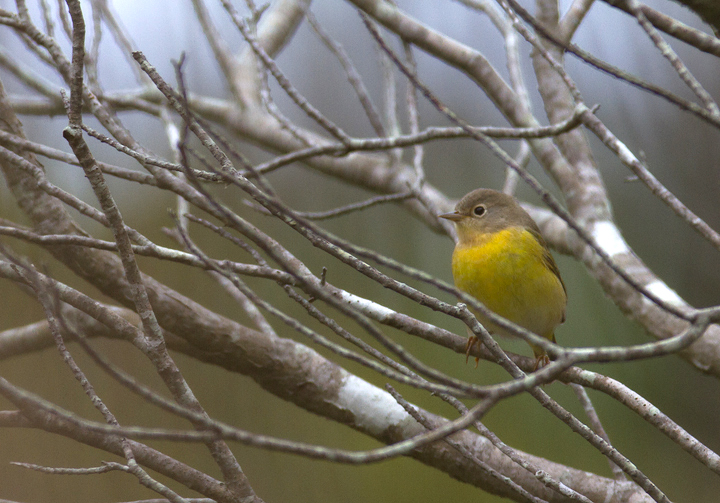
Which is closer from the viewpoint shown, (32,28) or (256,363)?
(32,28)

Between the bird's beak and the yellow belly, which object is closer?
the yellow belly

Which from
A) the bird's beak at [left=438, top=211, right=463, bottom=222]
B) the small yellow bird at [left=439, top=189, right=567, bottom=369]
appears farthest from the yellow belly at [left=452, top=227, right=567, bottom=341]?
the bird's beak at [left=438, top=211, right=463, bottom=222]

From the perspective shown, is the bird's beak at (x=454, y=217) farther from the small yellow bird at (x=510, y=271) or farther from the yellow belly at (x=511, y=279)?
the yellow belly at (x=511, y=279)

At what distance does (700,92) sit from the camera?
5.36 feet

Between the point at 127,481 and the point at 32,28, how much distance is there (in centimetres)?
385

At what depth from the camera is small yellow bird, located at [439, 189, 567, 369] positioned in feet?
11.6

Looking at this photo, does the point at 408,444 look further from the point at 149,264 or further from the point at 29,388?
the point at 149,264

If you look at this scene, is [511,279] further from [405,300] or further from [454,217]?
[405,300]

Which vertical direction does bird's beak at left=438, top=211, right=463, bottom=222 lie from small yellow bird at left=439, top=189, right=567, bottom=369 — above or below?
→ above

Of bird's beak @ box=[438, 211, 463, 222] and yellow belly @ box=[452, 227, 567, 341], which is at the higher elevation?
bird's beak @ box=[438, 211, 463, 222]

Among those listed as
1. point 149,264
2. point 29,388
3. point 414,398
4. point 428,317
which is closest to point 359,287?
point 428,317

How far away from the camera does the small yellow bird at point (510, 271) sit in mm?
3523

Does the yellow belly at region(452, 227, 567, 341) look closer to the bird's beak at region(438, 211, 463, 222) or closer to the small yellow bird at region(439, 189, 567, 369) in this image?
the small yellow bird at region(439, 189, 567, 369)

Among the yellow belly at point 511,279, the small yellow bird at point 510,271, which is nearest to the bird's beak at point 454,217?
the small yellow bird at point 510,271
